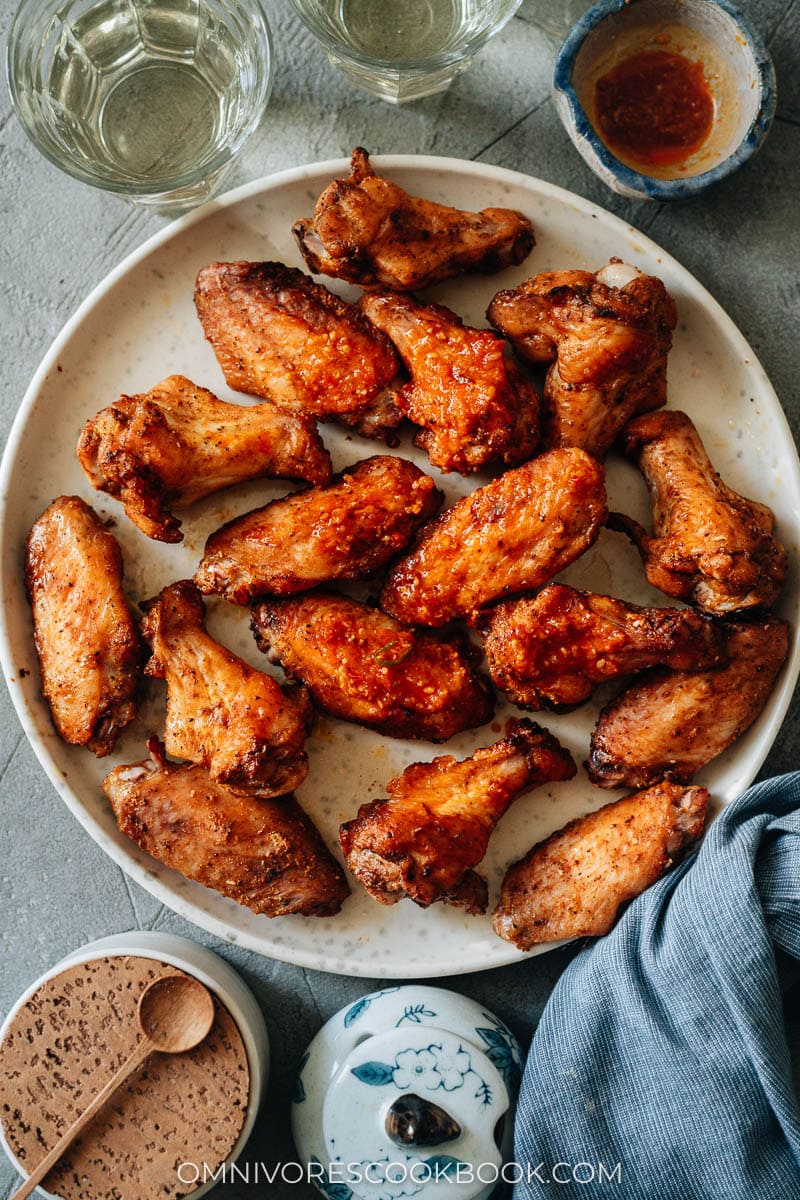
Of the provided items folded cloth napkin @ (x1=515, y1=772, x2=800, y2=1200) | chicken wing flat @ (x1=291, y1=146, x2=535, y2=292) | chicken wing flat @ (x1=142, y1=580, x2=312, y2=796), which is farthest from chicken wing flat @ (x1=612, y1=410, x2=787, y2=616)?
chicken wing flat @ (x1=142, y1=580, x2=312, y2=796)

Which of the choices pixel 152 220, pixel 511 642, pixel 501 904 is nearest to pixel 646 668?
pixel 511 642

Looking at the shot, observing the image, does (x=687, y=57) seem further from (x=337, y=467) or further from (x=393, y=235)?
(x=337, y=467)

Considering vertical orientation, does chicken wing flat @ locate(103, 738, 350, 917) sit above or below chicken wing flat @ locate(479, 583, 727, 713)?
below

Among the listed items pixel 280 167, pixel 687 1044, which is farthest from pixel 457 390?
pixel 687 1044

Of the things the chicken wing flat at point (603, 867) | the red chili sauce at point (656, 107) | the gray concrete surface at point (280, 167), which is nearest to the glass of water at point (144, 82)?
the gray concrete surface at point (280, 167)

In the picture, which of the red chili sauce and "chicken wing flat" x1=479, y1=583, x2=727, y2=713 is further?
the red chili sauce

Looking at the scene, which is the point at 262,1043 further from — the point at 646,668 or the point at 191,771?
the point at 646,668

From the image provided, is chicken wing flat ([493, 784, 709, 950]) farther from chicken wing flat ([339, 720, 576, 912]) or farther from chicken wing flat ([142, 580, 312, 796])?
chicken wing flat ([142, 580, 312, 796])
